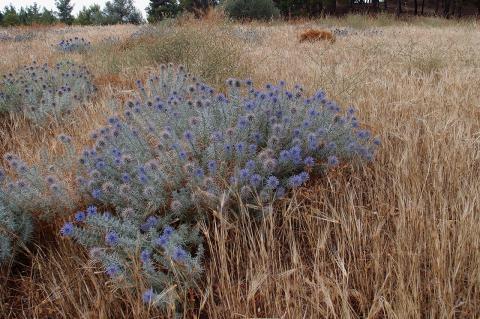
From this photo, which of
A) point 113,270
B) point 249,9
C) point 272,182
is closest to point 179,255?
point 113,270

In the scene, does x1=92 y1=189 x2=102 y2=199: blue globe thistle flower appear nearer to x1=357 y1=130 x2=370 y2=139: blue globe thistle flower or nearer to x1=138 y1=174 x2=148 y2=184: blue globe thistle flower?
x1=138 y1=174 x2=148 y2=184: blue globe thistle flower

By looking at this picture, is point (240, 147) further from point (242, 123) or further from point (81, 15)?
point (81, 15)

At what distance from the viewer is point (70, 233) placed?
157 cm

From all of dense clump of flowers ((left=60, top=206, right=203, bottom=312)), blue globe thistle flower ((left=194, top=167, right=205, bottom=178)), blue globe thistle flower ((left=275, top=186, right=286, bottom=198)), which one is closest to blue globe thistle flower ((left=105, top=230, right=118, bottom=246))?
dense clump of flowers ((left=60, top=206, right=203, bottom=312))

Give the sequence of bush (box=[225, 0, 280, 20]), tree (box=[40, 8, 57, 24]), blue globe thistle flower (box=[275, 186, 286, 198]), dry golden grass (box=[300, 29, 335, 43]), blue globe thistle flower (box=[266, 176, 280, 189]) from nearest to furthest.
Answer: blue globe thistle flower (box=[266, 176, 280, 189]) < blue globe thistle flower (box=[275, 186, 286, 198]) < dry golden grass (box=[300, 29, 335, 43]) < bush (box=[225, 0, 280, 20]) < tree (box=[40, 8, 57, 24])

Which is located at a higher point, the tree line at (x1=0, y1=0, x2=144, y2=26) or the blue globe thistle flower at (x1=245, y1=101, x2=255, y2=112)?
the tree line at (x1=0, y1=0, x2=144, y2=26)

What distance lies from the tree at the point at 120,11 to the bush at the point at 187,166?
156ft

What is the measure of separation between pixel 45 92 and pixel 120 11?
47.9 metres

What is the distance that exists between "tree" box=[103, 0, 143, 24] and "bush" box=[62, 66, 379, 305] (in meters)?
47.5

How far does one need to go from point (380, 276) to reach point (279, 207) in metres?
0.61

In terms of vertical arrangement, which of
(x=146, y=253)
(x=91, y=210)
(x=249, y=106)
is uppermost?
(x=249, y=106)

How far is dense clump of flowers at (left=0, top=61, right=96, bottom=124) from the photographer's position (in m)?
3.47

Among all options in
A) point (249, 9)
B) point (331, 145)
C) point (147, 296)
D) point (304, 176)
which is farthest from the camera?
point (249, 9)

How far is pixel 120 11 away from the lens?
152 ft
